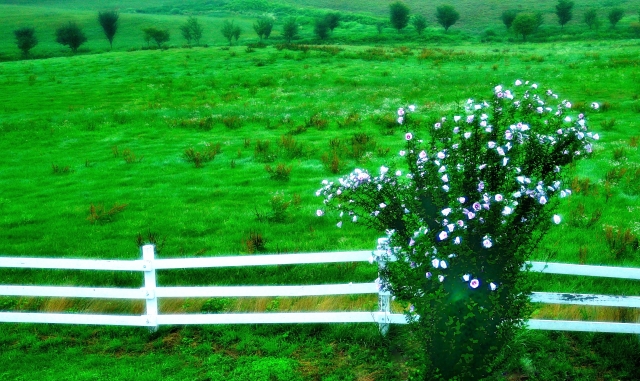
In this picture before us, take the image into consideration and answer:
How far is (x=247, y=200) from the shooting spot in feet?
49.5

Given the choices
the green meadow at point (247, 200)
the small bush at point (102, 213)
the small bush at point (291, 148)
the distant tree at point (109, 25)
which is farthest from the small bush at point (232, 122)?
the distant tree at point (109, 25)

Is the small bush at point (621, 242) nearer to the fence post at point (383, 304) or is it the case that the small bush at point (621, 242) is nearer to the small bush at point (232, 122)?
the fence post at point (383, 304)

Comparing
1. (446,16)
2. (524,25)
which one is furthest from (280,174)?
(446,16)

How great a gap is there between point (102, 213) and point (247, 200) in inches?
142

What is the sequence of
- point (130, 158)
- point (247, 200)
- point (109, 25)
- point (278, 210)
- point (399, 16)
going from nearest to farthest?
point (278, 210) → point (247, 200) → point (130, 158) → point (109, 25) → point (399, 16)

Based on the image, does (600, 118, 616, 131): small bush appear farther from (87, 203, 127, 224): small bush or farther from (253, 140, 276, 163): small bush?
(87, 203, 127, 224): small bush

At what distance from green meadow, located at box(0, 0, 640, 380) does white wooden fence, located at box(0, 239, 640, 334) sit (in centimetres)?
29

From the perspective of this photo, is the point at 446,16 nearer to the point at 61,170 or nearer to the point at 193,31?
the point at 193,31

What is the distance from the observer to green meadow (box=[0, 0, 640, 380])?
780 centimetres

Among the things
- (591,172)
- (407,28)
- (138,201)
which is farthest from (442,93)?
(407,28)

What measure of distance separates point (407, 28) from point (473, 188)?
128 metres

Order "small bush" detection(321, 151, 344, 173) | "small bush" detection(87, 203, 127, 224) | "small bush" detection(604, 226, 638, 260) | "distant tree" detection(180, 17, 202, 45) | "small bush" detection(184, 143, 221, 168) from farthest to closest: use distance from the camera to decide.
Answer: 1. "distant tree" detection(180, 17, 202, 45)
2. "small bush" detection(184, 143, 221, 168)
3. "small bush" detection(321, 151, 344, 173)
4. "small bush" detection(87, 203, 127, 224)
5. "small bush" detection(604, 226, 638, 260)

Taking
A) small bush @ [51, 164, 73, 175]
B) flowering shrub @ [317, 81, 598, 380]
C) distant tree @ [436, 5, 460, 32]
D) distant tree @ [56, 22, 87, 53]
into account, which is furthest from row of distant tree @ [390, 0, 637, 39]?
flowering shrub @ [317, 81, 598, 380]

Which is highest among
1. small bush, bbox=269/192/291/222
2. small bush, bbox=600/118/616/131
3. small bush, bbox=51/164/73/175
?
small bush, bbox=600/118/616/131
